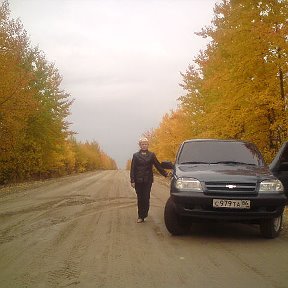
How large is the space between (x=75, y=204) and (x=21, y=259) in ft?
21.7

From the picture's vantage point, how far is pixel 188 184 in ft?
21.8

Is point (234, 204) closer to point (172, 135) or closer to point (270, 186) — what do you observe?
point (270, 186)

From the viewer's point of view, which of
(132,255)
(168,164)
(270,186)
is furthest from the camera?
(168,164)

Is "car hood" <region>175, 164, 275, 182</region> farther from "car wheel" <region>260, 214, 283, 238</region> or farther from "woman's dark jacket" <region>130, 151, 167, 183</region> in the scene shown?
"woman's dark jacket" <region>130, 151, 167, 183</region>

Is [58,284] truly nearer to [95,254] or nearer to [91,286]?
[91,286]

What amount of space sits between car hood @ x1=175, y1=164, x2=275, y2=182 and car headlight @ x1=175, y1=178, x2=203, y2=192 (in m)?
0.09

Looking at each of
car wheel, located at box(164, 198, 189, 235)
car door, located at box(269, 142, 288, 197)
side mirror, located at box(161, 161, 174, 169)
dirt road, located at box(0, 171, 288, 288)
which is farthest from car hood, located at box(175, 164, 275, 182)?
car door, located at box(269, 142, 288, 197)

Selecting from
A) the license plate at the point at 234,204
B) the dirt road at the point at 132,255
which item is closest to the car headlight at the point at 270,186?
the license plate at the point at 234,204

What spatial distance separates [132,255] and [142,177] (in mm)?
3192

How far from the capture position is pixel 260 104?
13742mm

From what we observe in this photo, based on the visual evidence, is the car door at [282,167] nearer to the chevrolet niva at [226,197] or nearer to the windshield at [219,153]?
the windshield at [219,153]

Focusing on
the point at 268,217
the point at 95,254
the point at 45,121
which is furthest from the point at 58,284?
the point at 45,121

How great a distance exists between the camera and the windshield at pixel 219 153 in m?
7.71

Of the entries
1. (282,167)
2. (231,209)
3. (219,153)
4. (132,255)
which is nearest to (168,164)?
(219,153)
